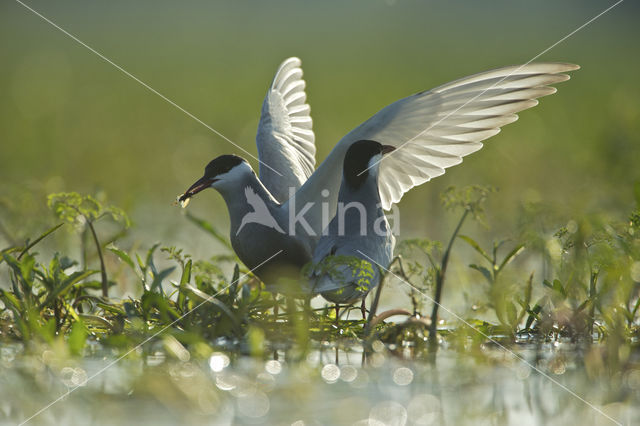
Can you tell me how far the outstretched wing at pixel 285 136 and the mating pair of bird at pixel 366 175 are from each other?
701 millimetres

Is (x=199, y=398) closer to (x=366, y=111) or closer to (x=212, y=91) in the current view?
(x=366, y=111)

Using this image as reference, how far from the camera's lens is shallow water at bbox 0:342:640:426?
229cm

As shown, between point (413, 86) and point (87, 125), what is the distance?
17.9 feet

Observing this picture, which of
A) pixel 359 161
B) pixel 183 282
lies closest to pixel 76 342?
pixel 183 282

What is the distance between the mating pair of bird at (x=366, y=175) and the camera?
12.8 ft

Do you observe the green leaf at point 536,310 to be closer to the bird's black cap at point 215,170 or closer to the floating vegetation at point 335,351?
the floating vegetation at point 335,351

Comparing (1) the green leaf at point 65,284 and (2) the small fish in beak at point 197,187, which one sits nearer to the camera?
(1) the green leaf at point 65,284

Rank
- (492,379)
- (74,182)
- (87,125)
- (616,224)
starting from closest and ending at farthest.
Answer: (492,379) → (616,224) → (74,182) → (87,125)

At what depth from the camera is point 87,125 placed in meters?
9.94

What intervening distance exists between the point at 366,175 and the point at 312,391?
1673 mm

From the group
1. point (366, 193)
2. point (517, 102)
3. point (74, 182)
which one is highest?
point (517, 102)

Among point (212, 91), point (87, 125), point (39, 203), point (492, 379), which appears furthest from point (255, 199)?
point (212, 91)

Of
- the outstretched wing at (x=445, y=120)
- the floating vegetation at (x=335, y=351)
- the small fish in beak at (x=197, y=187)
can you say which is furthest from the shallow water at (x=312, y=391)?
the outstretched wing at (x=445, y=120)

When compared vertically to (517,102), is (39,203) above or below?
below
